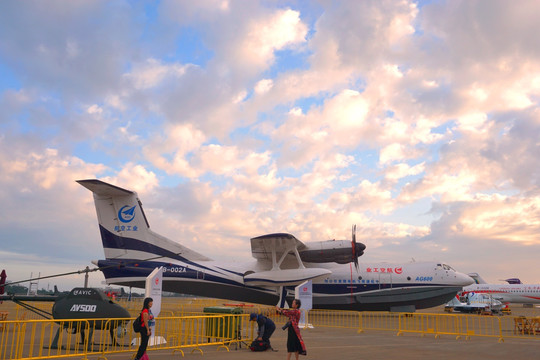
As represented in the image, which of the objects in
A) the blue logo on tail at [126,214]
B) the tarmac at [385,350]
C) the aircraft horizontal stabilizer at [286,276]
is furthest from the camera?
the blue logo on tail at [126,214]

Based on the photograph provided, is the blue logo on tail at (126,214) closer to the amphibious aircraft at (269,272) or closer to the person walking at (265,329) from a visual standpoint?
the amphibious aircraft at (269,272)

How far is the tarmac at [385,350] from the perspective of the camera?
446 inches

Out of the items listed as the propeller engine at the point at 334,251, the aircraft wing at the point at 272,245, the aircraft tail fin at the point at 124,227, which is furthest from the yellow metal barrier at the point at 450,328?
the aircraft tail fin at the point at 124,227

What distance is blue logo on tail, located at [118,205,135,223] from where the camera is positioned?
25.7 m

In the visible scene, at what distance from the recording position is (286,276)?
24906mm

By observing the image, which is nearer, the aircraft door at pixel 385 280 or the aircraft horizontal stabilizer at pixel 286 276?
the aircraft horizontal stabilizer at pixel 286 276

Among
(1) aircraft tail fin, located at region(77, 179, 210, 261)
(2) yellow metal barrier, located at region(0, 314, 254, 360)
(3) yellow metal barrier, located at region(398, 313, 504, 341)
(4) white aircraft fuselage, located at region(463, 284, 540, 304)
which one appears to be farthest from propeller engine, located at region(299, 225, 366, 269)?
(4) white aircraft fuselage, located at region(463, 284, 540, 304)

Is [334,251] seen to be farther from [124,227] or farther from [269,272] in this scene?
[124,227]

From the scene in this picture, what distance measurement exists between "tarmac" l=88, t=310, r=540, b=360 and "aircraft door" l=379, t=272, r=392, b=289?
9468mm

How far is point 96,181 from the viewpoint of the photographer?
23.0 m

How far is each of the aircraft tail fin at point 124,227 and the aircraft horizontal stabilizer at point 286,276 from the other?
6.73 m

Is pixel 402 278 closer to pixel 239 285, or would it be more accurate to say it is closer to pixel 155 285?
pixel 239 285

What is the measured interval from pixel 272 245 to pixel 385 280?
7705mm

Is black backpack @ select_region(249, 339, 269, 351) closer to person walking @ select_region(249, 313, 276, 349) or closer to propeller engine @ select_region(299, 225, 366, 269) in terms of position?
person walking @ select_region(249, 313, 276, 349)
